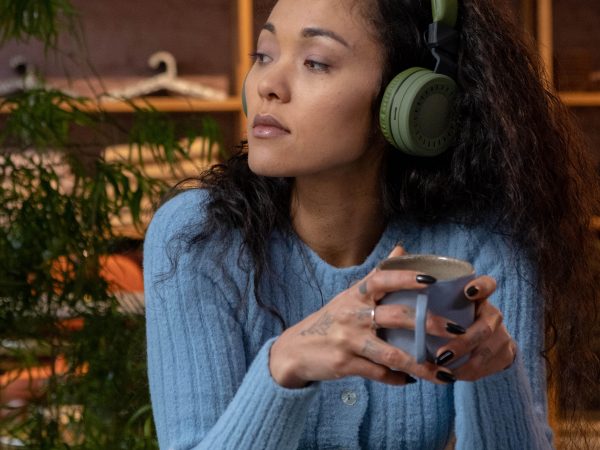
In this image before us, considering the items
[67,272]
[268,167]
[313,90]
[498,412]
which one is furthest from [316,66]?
[67,272]

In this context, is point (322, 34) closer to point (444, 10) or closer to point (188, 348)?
point (444, 10)

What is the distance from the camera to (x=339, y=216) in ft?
4.58

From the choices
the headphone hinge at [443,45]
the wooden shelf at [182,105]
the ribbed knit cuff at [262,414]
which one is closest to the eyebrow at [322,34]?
the headphone hinge at [443,45]

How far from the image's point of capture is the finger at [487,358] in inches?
43.0

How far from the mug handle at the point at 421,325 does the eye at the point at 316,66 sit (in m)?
0.40

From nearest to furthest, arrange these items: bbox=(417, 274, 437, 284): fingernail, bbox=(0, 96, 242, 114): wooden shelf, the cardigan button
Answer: bbox=(417, 274, 437, 284): fingernail < the cardigan button < bbox=(0, 96, 242, 114): wooden shelf

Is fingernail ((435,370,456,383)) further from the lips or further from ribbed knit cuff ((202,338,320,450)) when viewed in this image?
the lips

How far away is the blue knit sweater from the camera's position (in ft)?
4.10

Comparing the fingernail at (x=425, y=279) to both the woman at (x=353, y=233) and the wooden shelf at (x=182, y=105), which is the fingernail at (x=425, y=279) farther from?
the wooden shelf at (x=182, y=105)

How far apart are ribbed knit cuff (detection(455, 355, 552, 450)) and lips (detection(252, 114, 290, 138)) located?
0.35 m

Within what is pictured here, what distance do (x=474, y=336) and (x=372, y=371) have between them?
0.10 meters

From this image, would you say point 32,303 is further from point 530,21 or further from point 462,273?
point 530,21

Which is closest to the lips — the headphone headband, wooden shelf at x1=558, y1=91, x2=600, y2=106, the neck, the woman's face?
the woman's face

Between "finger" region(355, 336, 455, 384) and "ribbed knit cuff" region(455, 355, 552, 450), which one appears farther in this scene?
"ribbed knit cuff" region(455, 355, 552, 450)
